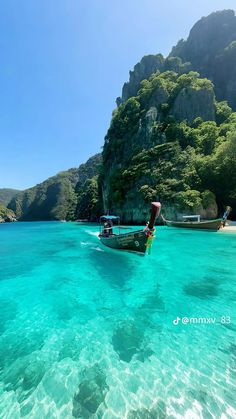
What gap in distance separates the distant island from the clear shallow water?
34.1 metres

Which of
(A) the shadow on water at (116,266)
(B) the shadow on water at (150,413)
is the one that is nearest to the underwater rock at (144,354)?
(B) the shadow on water at (150,413)

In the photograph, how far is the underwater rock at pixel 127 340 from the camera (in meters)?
5.36

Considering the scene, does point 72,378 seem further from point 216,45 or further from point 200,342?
point 216,45

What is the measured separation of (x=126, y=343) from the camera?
227 inches

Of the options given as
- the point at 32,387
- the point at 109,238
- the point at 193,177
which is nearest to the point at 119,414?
the point at 32,387

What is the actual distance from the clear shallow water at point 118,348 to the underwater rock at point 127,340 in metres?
0.03

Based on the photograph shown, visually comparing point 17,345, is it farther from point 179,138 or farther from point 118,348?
point 179,138

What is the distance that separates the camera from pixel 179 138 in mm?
54406

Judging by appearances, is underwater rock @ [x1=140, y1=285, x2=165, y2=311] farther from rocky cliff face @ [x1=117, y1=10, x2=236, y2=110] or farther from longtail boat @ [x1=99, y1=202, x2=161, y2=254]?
rocky cliff face @ [x1=117, y1=10, x2=236, y2=110]

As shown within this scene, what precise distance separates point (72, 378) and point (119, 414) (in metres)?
1.37

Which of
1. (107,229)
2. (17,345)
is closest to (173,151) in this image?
(107,229)

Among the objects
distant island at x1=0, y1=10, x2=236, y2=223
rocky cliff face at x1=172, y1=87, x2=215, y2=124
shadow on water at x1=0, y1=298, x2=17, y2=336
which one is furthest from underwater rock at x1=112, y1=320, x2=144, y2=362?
rocky cliff face at x1=172, y1=87, x2=215, y2=124

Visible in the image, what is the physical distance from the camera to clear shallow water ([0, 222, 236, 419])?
3945 millimetres

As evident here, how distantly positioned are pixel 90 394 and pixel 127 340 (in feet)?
6.25
